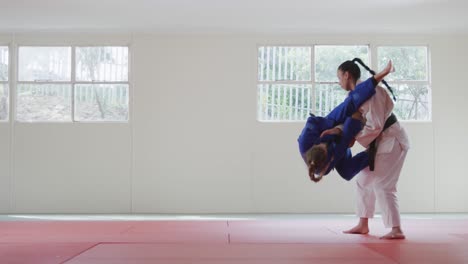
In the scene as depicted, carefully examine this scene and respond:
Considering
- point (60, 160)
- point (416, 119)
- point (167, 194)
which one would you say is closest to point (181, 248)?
point (167, 194)

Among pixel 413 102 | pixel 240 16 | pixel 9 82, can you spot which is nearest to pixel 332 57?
pixel 413 102

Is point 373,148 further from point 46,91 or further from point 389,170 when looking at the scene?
point 46,91

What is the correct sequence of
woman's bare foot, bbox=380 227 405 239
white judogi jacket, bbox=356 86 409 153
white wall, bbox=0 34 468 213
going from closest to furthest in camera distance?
1. white judogi jacket, bbox=356 86 409 153
2. woman's bare foot, bbox=380 227 405 239
3. white wall, bbox=0 34 468 213

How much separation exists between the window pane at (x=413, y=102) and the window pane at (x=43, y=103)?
533cm

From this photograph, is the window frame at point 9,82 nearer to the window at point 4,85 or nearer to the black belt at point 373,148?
the window at point 4,85

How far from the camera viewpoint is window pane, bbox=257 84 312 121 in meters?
8.38

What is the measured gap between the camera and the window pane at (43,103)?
8422mm

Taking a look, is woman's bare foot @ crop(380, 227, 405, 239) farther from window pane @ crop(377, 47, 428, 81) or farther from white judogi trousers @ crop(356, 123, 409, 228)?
window pane @ crop(377, 47, 428, 81)

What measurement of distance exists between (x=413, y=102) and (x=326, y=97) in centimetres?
143

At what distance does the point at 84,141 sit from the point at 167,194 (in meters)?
1.57

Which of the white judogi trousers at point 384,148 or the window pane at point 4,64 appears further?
the window pane at point 4,64

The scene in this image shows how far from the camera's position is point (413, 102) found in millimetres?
8484

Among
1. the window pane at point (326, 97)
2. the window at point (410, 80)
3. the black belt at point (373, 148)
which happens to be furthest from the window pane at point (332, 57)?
the black belt at point (373, 148)

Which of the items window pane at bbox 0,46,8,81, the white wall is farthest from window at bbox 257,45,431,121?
window pane at bbox 0,46,8,81
